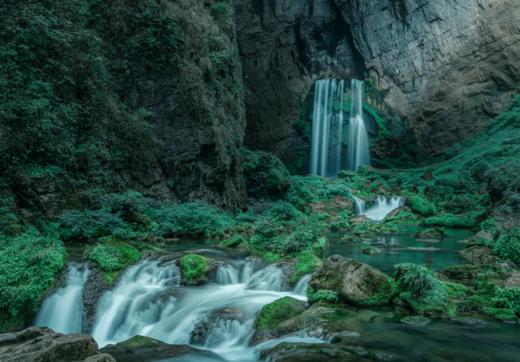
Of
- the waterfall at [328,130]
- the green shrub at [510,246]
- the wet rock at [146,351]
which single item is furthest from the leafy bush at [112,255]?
the waterfall at [328,130]

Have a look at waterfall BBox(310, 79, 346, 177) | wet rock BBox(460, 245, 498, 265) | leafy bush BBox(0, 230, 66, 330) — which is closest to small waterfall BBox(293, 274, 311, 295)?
leafy bush BBox(0, 230, 66, 330)

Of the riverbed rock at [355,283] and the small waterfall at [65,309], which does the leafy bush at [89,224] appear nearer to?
the small waterfall at [65,309]

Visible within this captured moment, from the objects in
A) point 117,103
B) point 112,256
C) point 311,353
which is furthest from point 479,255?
point 117,103

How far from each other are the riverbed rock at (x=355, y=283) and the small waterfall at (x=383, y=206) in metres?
19.4

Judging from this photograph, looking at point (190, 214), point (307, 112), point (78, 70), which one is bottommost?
point (190, 214)

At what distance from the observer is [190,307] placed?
7.96 meters

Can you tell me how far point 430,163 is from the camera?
37375 mm

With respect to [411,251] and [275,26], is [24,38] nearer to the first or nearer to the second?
[411,251]

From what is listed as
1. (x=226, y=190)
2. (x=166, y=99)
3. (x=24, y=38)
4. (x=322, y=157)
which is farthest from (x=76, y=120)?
(x=322, y=157)

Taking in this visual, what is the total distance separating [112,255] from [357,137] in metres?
34.0

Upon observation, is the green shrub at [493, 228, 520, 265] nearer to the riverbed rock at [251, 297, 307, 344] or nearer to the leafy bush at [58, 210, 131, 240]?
the riverbed rock at [251, 297, 307, 344]

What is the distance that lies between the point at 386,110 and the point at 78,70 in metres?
32.2

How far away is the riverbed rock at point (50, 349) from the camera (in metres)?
4.54

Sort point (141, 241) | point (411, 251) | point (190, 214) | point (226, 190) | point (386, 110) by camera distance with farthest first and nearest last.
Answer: point (386, 110), point (226, 190), point (190, 214), point (411, 251), point (141, 241)
